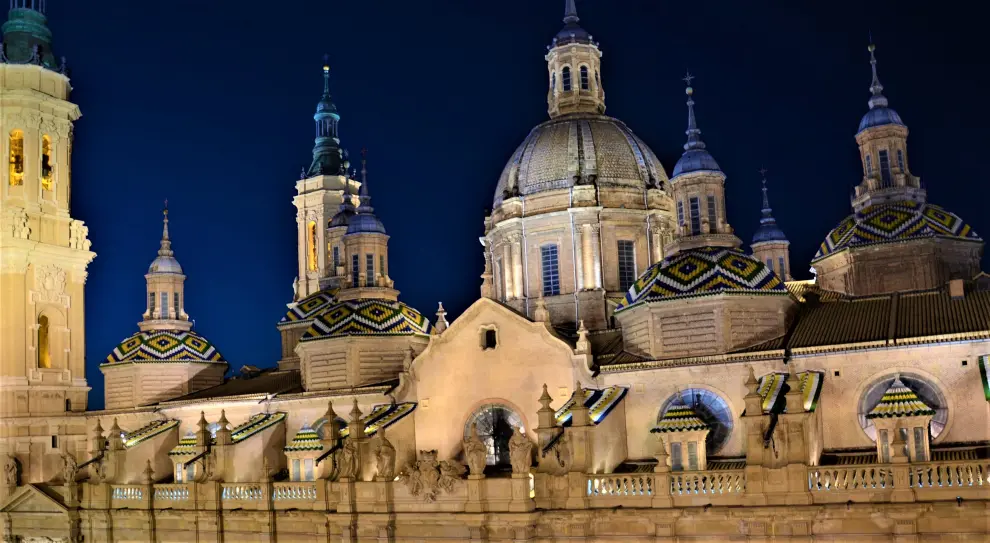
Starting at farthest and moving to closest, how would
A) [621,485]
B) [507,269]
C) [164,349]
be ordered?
[164,349], [507,269], [621,485]

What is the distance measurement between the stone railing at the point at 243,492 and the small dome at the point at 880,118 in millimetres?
24472

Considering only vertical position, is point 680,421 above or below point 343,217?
below

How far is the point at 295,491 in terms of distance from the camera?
34656 millimetres

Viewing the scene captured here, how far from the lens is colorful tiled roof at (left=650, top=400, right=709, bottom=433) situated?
29312mm

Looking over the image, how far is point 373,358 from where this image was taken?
4081cm

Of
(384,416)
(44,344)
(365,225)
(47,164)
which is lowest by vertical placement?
(384,416)

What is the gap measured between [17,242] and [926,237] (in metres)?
34.9

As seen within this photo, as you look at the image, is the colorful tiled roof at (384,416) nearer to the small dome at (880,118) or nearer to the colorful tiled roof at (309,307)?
the colorful tiled roof at (309,307)

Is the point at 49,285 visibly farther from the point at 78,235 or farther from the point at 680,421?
the point at 680,421

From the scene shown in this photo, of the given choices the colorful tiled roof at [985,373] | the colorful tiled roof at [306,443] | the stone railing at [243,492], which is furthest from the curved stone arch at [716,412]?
the stone railing at [243,492]

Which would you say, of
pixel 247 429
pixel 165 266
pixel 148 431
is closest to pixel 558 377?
pixel 247 429

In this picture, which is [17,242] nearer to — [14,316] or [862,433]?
[14,316]

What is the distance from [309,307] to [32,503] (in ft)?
48.6

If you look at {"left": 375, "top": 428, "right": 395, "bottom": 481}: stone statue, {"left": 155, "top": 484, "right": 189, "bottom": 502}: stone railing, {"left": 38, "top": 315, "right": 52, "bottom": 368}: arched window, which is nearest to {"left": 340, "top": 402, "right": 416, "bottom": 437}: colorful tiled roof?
{"left": 375, "top": 428, "right": 395, "bottom": 481}: stone statue
